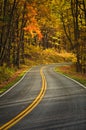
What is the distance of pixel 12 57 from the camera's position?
52.6 metres

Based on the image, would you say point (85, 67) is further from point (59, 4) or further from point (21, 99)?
point (21, 99)

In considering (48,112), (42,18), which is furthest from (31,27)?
(48,112)

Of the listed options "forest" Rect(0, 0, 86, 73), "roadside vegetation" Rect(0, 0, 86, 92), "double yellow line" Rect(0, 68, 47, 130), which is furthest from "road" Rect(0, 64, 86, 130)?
"forest" Rect(0, 0, 86, 73)

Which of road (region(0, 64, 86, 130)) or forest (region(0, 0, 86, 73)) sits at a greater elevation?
forest (region(0, 0, 86, 73))

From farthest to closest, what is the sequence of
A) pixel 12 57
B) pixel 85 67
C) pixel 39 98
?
pixel 12 57, pixel 85 67, pixel 39 98

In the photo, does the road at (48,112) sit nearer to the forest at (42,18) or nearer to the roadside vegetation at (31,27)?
the roadside vegetation at (31,27)

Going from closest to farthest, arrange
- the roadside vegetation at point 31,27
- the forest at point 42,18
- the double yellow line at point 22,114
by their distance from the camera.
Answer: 1. the double yellow line at point 22,114
2. the roadside vegetation at point 31,27
3. the forest at point 42,18

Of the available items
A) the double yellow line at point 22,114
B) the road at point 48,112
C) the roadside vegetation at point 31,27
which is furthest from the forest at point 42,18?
the double yellow line at point 22,114

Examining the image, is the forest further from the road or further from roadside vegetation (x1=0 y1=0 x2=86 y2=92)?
the road

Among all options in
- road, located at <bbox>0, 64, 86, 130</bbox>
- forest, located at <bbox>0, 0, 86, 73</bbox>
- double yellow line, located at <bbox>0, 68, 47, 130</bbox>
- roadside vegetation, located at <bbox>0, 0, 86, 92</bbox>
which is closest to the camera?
road, located at <bbox>0, 64, 86, 130</bbox>

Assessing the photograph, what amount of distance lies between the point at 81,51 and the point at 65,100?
71.9ft

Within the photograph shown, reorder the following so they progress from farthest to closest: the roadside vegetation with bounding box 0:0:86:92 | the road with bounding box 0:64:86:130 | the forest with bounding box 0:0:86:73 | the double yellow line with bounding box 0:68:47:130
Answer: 1. the forest with bounding box 0:0:86:73
2. the roadside vegetation with bounding box 0:0:86:92
3. the double yellow line with bounding box 0:68:47:130
4. the road with bounding box 0:64:86:130

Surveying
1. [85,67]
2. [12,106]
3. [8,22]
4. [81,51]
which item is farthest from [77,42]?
[12,106]

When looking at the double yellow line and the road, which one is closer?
the road
